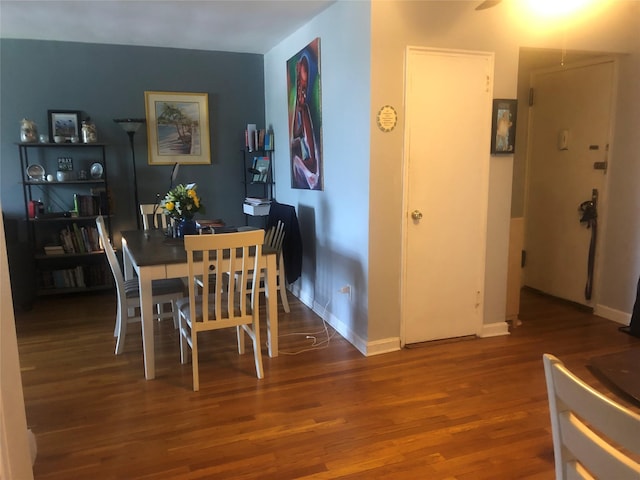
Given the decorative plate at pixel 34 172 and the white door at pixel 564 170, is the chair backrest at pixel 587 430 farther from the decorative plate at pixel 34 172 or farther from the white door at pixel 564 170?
the decorative plate at pixel 34 172

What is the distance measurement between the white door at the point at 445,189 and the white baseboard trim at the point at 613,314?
49.9 inches

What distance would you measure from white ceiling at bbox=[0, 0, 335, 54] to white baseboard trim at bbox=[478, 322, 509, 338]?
2659 mm

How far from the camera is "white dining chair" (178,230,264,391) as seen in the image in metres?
2.75

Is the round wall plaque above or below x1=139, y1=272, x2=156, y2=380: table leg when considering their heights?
above

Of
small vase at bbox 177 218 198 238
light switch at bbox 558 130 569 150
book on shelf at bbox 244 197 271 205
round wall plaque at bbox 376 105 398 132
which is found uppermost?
round wall plaque at bbox 376 105 398 132

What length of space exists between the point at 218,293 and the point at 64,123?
2981 millimetres

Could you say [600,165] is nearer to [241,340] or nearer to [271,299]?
[271,299]

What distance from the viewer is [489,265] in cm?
363

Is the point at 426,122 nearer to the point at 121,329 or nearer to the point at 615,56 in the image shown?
the point at 615,56

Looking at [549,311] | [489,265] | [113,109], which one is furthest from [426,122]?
[113,109]

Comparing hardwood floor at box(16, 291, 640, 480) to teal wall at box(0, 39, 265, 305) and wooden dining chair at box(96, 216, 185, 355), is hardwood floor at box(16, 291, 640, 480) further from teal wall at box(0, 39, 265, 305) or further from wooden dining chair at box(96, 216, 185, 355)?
teal wall at box(0, 39, 265, 305)

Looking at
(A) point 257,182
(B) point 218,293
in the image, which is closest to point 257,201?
(A) point 257,182

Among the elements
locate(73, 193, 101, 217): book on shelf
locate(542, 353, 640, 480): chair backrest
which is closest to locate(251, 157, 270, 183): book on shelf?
locate(73, 193, 101, 217): book on shelf

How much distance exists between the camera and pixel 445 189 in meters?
3.38
